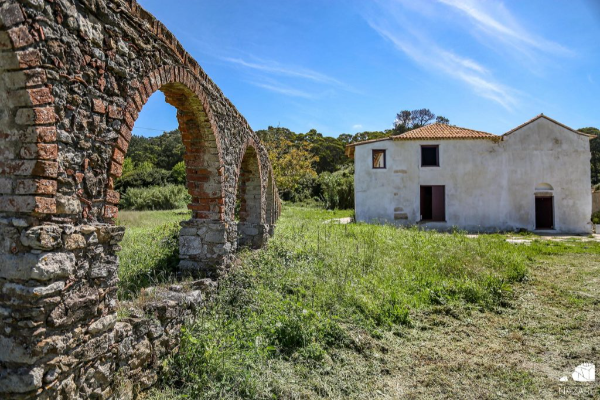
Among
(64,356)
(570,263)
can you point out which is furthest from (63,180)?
(570,263)

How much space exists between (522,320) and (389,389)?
3.03m

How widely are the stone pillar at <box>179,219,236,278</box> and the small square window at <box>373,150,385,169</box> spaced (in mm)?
12906

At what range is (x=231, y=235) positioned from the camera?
235 inches

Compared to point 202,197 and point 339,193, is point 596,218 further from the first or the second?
point 202,197

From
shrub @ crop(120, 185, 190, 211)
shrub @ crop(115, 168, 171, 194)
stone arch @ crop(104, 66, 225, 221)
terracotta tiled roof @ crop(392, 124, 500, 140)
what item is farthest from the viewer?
shrub @ crop(115, 168, 171, 194)

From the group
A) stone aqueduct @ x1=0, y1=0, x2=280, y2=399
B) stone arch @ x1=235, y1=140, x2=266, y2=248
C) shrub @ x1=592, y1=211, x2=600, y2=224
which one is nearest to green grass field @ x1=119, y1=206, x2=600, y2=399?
stone arch @ x1=235, y1=140, x2=266, y2=248

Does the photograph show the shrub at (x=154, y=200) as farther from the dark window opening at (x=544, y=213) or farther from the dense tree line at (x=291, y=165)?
the dark window opening at (x=544, y=213)

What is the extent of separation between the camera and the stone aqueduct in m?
2.44

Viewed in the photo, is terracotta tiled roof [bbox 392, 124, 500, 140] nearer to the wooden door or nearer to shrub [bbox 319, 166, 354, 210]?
the wooden door

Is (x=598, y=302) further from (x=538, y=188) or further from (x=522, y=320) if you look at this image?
(x=538, y=188)

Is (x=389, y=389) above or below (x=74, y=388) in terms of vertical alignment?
below

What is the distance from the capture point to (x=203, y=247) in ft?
18.4

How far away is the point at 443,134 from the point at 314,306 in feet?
47.3

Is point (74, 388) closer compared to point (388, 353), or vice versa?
point (74, 388)
